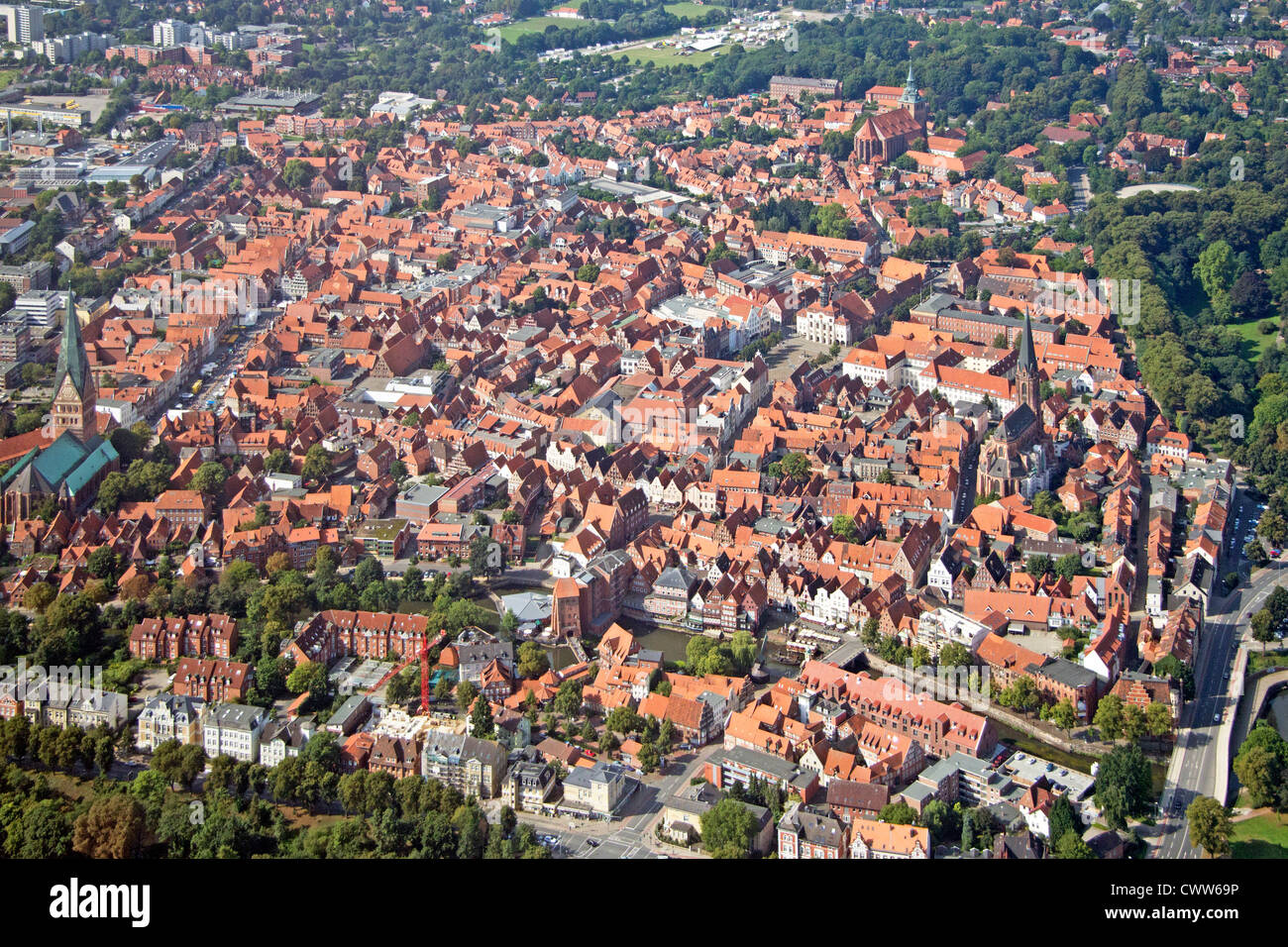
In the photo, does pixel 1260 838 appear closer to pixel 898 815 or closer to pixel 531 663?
pixel 898 815

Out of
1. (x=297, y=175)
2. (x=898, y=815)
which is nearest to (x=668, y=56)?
(x=297, y=175)

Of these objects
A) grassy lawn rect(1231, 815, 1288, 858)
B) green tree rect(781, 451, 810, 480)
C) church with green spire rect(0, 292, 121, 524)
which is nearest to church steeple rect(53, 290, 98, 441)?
church with green spire rect(0, 292, 121, 524)

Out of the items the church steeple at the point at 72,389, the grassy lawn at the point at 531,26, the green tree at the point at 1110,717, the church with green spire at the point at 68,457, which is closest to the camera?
the green tree at the point at 1110,717

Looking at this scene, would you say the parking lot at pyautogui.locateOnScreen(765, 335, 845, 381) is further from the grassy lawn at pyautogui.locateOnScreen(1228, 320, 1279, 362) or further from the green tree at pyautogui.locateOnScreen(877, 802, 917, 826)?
the green tree at pyautogui.locateOnScreen(877, 802, 917, 826)

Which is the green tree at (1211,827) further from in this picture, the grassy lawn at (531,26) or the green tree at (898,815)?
the grassy lawn at (531,26)

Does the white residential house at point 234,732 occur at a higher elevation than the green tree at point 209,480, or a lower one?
lower

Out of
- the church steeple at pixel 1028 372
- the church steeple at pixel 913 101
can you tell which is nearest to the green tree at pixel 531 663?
the church steeple at pixel 1028 372
